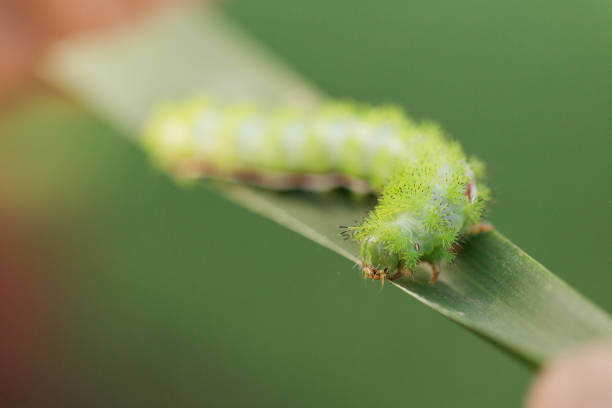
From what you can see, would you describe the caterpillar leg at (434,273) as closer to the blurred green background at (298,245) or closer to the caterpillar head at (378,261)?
the caterpillar head at (378,261)

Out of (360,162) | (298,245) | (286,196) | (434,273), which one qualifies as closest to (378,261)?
(434,273)

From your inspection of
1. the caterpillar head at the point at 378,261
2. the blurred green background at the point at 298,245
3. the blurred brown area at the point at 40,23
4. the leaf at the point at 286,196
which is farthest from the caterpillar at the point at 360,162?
the blurred brown area at the point at 40,23

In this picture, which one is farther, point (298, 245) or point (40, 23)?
point (298, 245)

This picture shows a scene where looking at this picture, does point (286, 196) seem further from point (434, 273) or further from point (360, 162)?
point (434, 273)

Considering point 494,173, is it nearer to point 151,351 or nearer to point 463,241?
point 463,241

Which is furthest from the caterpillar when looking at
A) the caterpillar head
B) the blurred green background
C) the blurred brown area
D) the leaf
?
the blurred brown area
